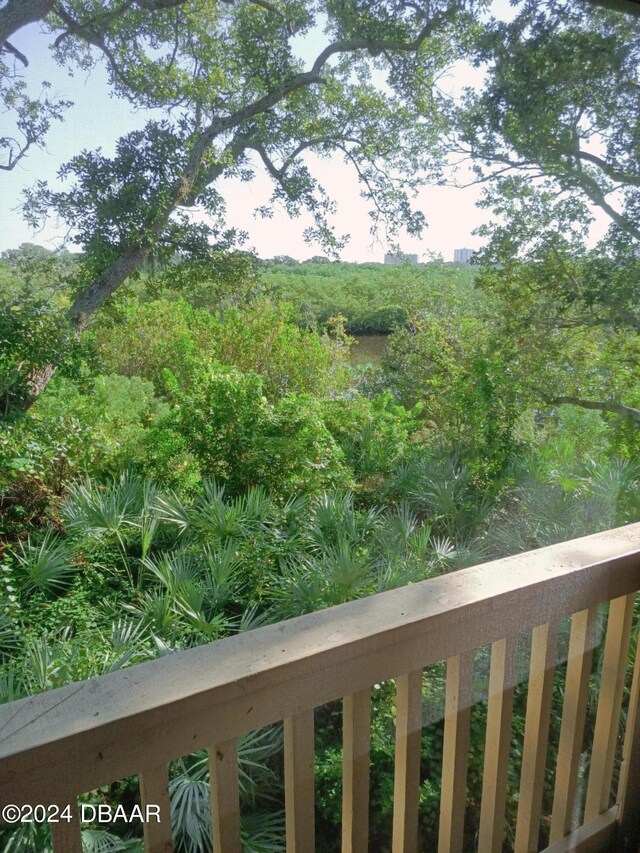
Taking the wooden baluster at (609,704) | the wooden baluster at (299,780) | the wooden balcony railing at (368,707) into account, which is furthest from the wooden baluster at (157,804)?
the wooden baluster at (609,704)

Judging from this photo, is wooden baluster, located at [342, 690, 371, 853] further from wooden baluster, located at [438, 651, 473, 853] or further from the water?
→ the water

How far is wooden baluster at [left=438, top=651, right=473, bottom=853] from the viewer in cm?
100

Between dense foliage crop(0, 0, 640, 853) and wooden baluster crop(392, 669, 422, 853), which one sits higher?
dense foliage crop(0, 0, 640, 853)

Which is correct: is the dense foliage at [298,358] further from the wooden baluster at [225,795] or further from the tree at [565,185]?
the wooden baluster at [225,795]

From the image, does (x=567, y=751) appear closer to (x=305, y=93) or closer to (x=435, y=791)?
(x=435, y=791)

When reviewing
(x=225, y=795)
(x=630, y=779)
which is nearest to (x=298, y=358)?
(x=225, y=795)

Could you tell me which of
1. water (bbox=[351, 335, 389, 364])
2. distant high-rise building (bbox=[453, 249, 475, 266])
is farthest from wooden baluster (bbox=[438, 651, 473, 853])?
distant high-rise building (bbox=[453, 249, 475, 266])

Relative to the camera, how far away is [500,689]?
1067 mm

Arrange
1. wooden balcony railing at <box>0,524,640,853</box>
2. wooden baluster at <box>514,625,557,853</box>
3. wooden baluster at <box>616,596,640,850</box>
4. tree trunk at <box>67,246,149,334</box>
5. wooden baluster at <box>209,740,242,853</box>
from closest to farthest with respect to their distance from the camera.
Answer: wooden balcony railing at <box>0,524,640,853</box> < wooden baluster at <box>209,740,242,853</box> < wooden baluster at <box>514,625,557,853</box> < tree trunk at <box>67,246,149,334</box> < wooden baluster at <box>616,596,640,850</box>

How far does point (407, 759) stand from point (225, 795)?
340 millimetres

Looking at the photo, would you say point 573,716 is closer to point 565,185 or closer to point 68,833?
point 68,833

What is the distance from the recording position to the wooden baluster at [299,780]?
0.83m

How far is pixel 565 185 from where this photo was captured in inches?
69.3

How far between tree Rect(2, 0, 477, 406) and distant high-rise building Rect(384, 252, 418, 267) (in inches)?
3.1
